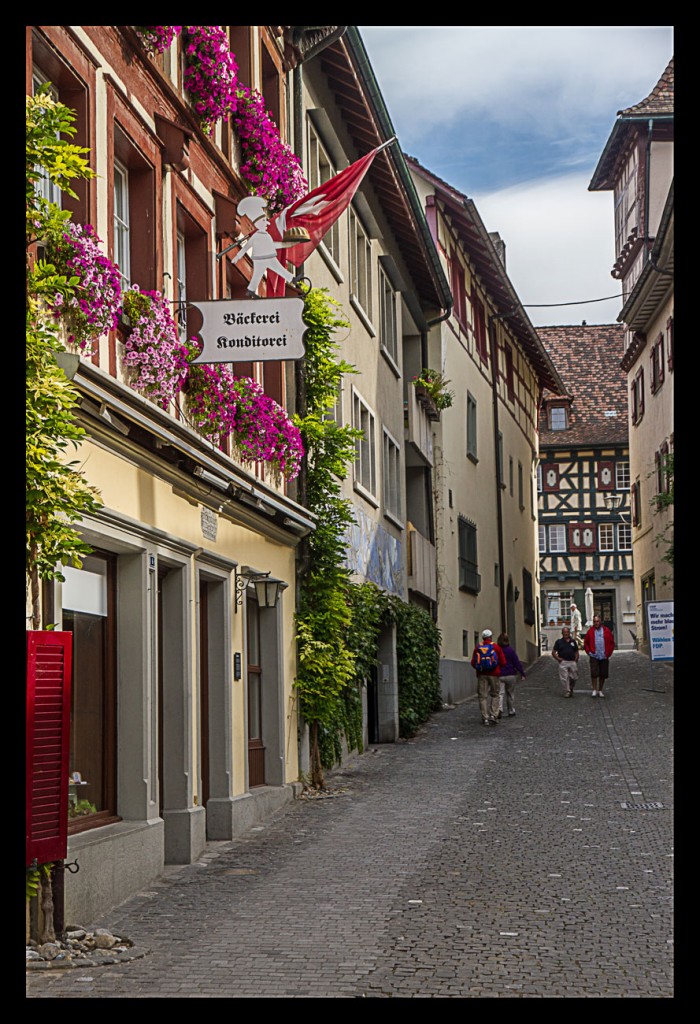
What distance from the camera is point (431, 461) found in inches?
1214

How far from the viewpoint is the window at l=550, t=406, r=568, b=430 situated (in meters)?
66.4

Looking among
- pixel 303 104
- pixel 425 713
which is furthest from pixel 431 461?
pixel 303 104

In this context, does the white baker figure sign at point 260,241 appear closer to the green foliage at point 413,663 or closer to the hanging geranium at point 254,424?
the hanging geranium at point 254,424

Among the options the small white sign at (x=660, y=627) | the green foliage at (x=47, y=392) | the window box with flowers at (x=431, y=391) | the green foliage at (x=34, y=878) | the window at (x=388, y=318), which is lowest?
the green foliage at (x=34, y=878)

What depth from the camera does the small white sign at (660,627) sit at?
23656 millimetres

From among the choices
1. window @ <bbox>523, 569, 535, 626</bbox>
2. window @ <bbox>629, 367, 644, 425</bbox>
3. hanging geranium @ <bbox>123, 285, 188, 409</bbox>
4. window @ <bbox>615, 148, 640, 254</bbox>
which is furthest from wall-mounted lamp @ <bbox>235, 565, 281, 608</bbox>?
window @ <bbox>523, 569, 535, 626</bbox>

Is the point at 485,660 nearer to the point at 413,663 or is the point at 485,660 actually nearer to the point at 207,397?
the point at 413,663

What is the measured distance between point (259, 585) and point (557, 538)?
170 ft

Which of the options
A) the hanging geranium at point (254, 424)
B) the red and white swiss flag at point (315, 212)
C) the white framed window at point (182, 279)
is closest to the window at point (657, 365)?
the hanging geranium at point (254, 424)

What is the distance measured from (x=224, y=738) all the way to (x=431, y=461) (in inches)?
681

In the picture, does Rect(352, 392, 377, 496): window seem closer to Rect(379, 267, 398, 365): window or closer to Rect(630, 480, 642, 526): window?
Rect(379, 267, 398, 365): window

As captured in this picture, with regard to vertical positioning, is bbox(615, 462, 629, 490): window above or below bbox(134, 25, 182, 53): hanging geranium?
above

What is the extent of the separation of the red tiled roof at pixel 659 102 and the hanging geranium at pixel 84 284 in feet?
108

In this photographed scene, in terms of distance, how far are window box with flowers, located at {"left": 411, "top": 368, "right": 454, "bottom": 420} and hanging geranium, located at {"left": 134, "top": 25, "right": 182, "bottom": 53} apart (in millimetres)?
17310
